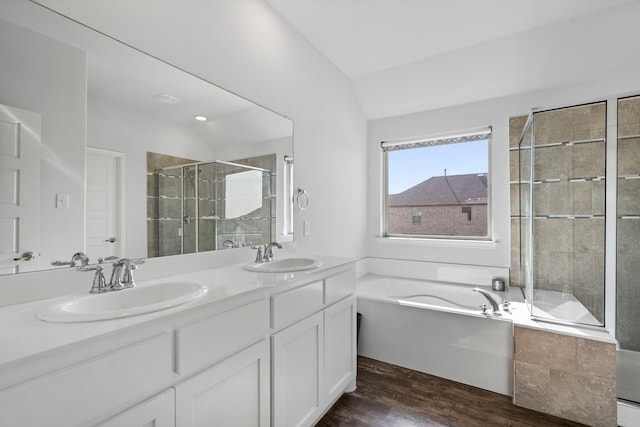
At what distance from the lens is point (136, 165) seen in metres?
1.32

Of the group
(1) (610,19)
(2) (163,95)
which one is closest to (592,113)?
(1) (610,19)

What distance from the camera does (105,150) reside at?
3.97 feet

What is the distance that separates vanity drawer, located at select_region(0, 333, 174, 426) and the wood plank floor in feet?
4.16

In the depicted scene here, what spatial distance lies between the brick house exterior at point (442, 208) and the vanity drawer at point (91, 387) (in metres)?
2.88

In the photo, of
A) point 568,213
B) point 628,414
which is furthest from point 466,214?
point 628,414

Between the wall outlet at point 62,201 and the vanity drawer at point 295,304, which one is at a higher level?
the wall outlet at point 62,201

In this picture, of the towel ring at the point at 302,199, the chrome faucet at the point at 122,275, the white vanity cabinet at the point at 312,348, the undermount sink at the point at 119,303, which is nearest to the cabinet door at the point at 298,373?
the white vanity cabinet at the point at 312,348

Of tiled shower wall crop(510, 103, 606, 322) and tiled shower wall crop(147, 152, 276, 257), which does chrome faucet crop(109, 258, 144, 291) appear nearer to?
tiled shower wall crop(147, 152, 276, 257)

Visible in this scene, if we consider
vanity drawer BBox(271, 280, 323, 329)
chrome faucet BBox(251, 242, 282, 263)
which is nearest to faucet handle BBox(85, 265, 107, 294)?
vanity drawer BBox(271, 280, 323, 329)

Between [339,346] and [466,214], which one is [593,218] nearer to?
[466,214]

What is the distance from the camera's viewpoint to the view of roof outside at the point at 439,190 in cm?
301

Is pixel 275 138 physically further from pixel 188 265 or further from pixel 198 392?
pixel 198 392

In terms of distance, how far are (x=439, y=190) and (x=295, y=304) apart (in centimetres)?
238

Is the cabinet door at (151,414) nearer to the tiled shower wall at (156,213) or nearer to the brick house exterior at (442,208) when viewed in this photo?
the tiled shower wall at (156,213)
